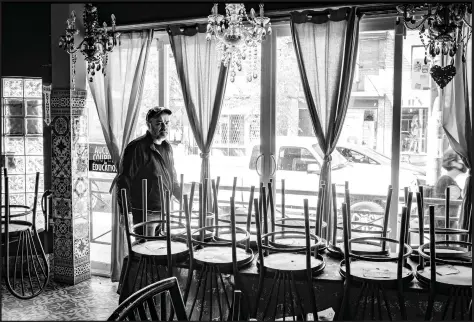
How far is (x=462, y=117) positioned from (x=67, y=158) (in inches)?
147

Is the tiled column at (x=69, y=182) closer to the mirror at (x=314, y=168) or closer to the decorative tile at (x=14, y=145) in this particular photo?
the decorative tile at (x=14, y=145)

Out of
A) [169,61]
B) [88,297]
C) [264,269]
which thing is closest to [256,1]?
[169,61]

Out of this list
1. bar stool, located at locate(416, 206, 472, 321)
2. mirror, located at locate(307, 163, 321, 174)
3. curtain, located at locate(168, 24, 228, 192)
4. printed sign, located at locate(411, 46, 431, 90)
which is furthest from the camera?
curtain, located at locate(168, 24, 228, 192)

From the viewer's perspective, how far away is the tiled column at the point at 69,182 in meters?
5.02

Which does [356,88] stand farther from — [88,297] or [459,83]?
[88,297]

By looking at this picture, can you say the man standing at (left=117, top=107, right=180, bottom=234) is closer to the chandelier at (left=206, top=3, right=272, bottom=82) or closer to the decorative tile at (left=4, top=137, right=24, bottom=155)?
the chandelier at (left=206, top=3, right=272, bottom=82)

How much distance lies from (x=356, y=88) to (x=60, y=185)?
311 cm

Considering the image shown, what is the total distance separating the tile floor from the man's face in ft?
5.14

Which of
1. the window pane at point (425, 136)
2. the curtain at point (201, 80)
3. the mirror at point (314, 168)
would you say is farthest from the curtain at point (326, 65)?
the curtain at point (201, 80)

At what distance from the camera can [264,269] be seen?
10.6ft

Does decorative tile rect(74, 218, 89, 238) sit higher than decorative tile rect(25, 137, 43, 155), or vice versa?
decorative tile rect(25, 137, 43, 155)

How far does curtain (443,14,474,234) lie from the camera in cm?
394

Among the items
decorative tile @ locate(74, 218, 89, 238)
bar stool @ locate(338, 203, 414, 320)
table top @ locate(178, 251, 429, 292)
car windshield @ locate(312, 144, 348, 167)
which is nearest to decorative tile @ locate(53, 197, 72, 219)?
decorative tile @ locate(74, 218, 89, 238)

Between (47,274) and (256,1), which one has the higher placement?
(256,1)
